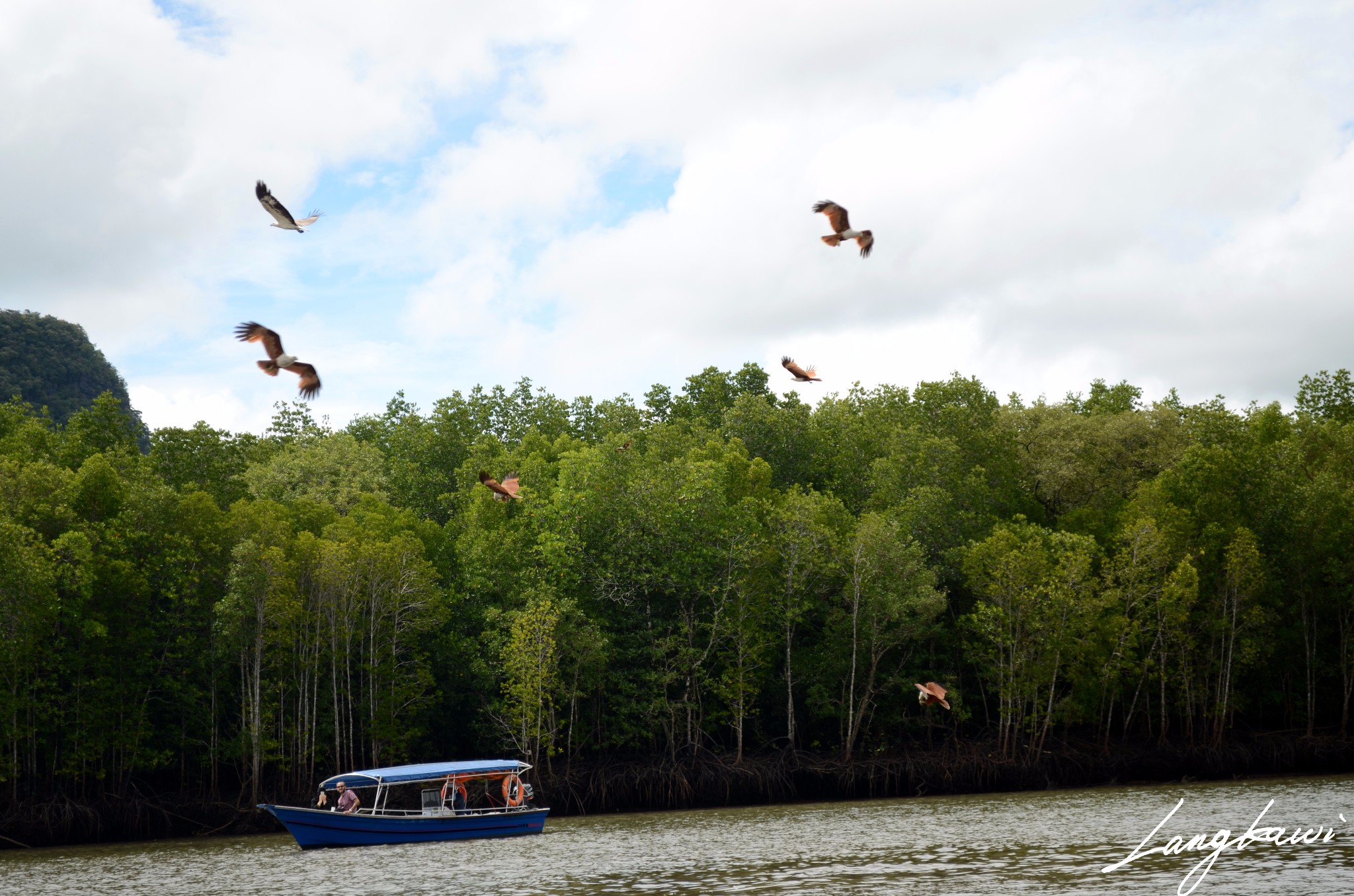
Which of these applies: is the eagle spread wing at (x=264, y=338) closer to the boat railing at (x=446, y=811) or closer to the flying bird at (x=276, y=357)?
the flying bird at (x=276, y=357)

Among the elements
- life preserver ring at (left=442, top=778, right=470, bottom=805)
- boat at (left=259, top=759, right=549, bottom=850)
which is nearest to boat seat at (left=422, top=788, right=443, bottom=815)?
boat at (left=259, top=759, right=549, bottom=850)

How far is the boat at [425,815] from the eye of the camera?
120ft

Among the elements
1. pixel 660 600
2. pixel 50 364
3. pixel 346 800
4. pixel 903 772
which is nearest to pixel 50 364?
pixel 50 364

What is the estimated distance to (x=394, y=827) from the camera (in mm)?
37875

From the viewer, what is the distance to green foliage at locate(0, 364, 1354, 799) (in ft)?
147

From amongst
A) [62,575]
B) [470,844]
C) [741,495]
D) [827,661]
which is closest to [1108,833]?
[470,844]

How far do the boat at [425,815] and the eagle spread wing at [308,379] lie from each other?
61.8 feet

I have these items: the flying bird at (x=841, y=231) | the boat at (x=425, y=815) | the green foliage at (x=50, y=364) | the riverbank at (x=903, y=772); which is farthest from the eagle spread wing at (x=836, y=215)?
the green foliage at (x=50, y=364)

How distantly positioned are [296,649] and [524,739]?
9115 mm

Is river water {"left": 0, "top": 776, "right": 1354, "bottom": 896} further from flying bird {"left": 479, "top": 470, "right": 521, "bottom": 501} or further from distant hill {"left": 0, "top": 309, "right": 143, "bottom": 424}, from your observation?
distant hill {"left": 0, "top": 309, "right": 143, "bottom": 424}

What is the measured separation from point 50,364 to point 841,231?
9087 cm

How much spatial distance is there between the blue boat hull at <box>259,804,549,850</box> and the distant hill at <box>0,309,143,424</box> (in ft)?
210

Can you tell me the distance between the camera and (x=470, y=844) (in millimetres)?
37500

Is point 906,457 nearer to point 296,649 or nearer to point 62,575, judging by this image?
point 296,649
